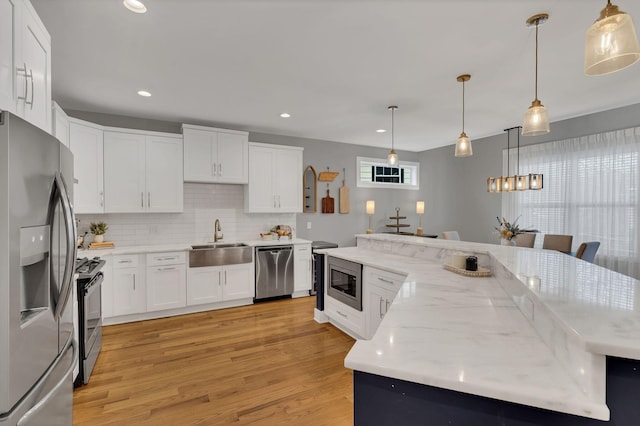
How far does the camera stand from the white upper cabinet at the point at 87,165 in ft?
11.6

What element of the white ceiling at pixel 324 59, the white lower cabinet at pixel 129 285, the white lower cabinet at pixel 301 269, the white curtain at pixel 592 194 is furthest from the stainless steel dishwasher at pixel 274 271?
the white curtain at pixel 592 194

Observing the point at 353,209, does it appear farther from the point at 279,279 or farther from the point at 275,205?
the point at 279,279

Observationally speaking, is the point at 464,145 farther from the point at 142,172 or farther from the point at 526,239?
the point at 142,172

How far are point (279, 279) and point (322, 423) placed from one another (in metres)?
2.86

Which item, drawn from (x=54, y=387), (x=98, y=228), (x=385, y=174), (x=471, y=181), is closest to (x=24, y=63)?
(x=54, y=387)

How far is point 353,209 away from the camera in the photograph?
628 cm

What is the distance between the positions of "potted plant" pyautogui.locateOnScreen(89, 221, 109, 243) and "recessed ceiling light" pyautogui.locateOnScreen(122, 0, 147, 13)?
2.96 meters

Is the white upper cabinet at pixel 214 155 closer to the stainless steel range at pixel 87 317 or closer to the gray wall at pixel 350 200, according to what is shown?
the gray wall at pixel 350 200

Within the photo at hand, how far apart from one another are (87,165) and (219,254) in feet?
6.16

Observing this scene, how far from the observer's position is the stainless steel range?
8.29 ft

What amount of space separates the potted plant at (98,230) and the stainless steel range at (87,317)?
1143 mm

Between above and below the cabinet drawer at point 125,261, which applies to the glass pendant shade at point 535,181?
above

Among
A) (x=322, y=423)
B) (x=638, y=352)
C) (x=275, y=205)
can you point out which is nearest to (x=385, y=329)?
(x=638, y=352)

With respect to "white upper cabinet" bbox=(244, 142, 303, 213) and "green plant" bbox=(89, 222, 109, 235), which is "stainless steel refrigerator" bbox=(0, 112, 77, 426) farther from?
"white upper cabinet" bbox=(244, 142, 303, 213)
